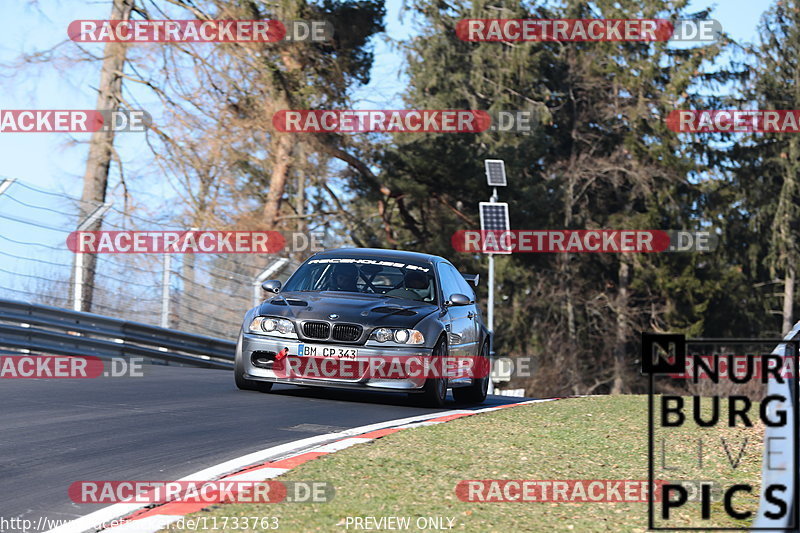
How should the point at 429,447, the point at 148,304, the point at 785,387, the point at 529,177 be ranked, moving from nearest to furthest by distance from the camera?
the point at 785,387 → the point at 429,447 → the point at 148,304 → the point at 529,177

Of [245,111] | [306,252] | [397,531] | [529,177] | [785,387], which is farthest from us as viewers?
[529,177]

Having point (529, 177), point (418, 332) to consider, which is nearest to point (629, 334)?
point (529, 177)

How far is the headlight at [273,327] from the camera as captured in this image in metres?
11.0

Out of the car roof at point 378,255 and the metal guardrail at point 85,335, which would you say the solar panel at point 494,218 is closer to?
the metal guardrail at point 85,335

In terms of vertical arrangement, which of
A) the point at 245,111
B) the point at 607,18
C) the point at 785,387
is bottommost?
the point at 785,387

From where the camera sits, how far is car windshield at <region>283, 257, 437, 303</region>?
12.0 metres

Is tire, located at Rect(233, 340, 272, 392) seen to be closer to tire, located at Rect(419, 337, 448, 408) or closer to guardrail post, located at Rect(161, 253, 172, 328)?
tire, located at Rect(419, 337, 448, 408)

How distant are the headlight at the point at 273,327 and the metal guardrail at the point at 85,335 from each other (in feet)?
18.4

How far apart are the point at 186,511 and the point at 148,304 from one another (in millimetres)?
13159

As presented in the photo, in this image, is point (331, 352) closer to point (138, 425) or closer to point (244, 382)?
point (244, 382)

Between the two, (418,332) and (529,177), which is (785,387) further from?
(529,177)

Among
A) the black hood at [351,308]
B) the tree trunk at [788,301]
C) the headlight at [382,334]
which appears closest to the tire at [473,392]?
the black hood at [351,308]

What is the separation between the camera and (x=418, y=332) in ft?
35.9

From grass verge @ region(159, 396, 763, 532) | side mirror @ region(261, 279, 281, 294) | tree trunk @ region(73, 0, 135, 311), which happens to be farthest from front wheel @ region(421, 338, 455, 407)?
tree trunk @ region(73, 0, 135, 311)
